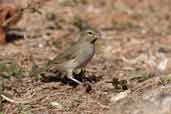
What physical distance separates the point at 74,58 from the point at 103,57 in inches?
72.0

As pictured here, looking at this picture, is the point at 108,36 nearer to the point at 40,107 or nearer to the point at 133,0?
the point at 133,0

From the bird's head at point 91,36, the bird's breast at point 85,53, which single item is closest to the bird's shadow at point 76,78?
the bird's breast at point 85,53

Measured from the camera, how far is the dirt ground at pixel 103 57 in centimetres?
752

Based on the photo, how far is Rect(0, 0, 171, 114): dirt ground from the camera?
7.52 m

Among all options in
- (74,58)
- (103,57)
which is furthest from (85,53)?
(103,57)

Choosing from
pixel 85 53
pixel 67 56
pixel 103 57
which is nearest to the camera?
pixel 85 53

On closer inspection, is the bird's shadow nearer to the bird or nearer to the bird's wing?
the bird

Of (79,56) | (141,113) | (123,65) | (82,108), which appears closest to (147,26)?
(123,65)

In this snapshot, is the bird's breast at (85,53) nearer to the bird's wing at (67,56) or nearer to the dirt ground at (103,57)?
the bird's wing at (67,56)

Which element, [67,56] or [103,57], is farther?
[103,57]

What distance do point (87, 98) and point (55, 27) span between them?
13.9ft

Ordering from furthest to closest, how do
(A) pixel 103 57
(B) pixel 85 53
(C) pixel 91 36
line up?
(A) pixel 103 57 < (C) pixel 91 36 < (B) pixel 85 53

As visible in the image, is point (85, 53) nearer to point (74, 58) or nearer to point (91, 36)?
point (74, 58)

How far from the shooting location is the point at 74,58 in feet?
28.3
